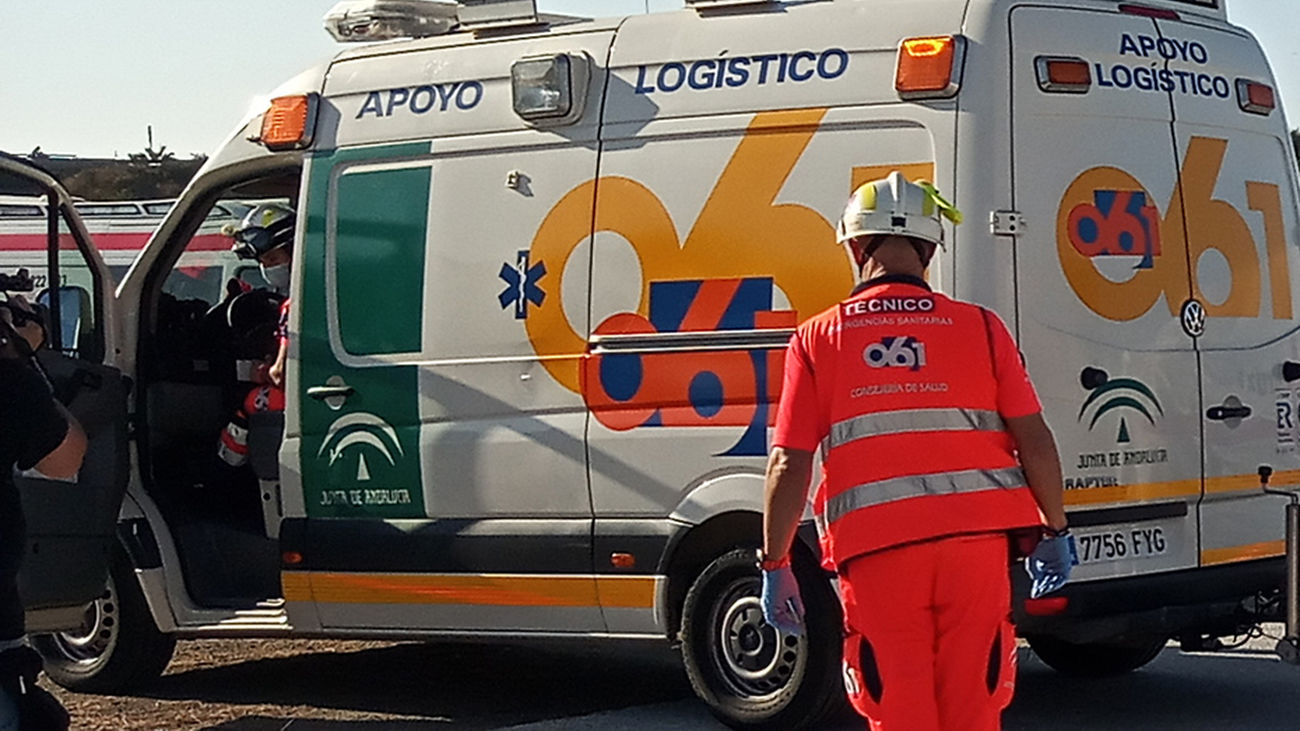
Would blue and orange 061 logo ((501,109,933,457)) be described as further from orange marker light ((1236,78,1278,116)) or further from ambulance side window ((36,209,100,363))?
ambulance side window ((36,209,100,363))

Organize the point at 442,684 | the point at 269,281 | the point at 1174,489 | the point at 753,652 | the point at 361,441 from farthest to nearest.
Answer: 1. the point at 269,281
2. the point at 442,684
3. the point at 361,441
4. the point at 753,652
5. the point at 1174,489

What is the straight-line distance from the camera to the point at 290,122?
8852 mm

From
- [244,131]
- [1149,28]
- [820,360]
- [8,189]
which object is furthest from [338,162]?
[820,360]

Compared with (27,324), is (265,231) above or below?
above

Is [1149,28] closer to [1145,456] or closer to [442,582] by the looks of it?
[1145,456]

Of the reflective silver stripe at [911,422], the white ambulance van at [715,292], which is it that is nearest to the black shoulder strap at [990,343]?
the reflective silver stripe at [911,422]

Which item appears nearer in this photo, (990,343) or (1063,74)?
(990,343)

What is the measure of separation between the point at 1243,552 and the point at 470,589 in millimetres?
2752

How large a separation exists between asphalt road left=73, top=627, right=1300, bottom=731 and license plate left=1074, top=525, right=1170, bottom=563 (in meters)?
0.73

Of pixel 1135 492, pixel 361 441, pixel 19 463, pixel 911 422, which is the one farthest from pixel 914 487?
pixel 361 441

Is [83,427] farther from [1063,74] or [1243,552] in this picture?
[1243,552]

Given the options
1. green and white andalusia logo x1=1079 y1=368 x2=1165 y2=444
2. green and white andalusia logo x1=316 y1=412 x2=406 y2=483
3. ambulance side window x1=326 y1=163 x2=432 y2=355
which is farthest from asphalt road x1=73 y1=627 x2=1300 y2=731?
ambulance side window x1=326 y1=163 x2=432 y2=355

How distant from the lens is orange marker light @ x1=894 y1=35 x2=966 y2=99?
24.1ft

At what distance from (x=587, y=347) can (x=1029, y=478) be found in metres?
3.04
